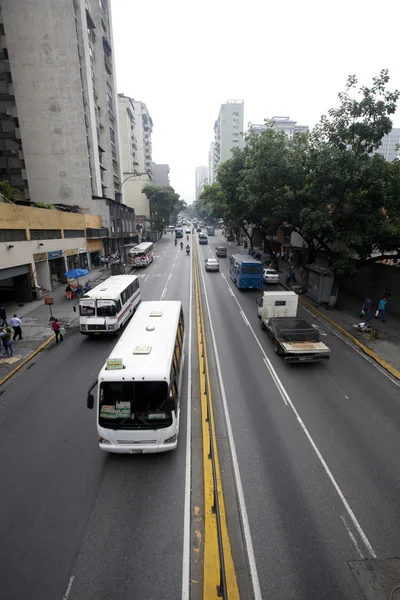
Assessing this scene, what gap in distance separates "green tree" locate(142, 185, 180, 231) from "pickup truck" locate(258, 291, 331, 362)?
66.0 m

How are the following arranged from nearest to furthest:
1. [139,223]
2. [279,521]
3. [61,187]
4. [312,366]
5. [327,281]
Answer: [279,521]
[312,366]
[327,281]
[61,187]
[139,223]

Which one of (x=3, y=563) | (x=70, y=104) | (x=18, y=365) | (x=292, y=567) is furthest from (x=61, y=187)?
(x=292, y=567)

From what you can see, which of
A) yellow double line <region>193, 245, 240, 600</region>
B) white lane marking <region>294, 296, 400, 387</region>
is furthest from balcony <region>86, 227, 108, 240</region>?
yellow double line <region>193, 245, 240, 600</region>

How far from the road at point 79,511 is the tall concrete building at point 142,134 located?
8859 centimetres

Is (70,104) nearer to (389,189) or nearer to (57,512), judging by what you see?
(389,189)

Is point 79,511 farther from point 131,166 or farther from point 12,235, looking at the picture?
point 131,166

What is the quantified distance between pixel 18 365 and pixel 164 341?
8601 millimetres

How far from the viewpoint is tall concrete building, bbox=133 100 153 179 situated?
88.1m

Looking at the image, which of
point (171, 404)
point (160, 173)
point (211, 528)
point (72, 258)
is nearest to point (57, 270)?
point (72, 258)

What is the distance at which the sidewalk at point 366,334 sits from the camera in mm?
13652

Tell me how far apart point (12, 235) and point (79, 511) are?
2154cm

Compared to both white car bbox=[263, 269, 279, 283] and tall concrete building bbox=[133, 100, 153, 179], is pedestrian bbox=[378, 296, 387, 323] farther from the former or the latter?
tall concrete building bbox=[133, 100, 153, 179]

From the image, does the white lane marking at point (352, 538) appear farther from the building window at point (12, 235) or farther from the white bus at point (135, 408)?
the building window at point (12, 235)

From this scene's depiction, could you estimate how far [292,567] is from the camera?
5.08m
